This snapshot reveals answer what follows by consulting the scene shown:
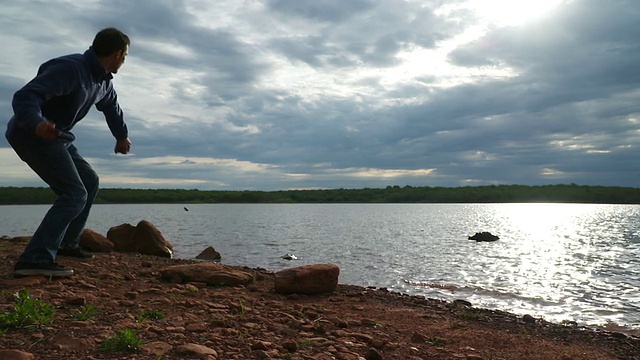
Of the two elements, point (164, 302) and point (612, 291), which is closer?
point (164, 302)

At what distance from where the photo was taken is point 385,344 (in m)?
5.39

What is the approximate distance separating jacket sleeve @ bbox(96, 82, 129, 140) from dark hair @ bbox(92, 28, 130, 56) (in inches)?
37.7

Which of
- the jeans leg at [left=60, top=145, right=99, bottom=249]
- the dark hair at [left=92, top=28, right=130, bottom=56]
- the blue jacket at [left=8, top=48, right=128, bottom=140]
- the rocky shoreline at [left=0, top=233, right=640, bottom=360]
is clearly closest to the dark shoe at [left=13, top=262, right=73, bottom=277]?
the rocky shoreline at [left=0, top=233, right=640, bottom=360]

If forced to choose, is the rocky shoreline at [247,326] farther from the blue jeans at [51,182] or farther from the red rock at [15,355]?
the blue jeans at [51,182]

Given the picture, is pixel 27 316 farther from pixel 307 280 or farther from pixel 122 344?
pixel 307 280

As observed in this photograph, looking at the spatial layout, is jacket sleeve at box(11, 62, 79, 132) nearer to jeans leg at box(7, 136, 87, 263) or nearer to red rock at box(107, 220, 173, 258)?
jeans leg at box(7, 136, 87, 263)

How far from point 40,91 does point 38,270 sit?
93.3 inches

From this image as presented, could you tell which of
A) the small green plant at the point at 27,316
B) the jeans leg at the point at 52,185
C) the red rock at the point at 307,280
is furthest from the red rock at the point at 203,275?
the small green plant at the point at 27,316

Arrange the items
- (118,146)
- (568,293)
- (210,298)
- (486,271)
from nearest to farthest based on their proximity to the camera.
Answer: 1. (210,298)
2. (118,146)
3. (568,293)
4. (486,271)

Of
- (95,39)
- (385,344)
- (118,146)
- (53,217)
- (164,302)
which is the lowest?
(385,344)

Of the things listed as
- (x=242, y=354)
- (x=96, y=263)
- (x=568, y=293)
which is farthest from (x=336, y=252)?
(x=242, y=354)

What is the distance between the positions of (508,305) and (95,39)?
10.4 m

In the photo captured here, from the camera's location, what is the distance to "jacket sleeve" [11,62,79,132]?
5.19m

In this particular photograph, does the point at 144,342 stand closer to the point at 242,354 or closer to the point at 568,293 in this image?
the point at 242,354
